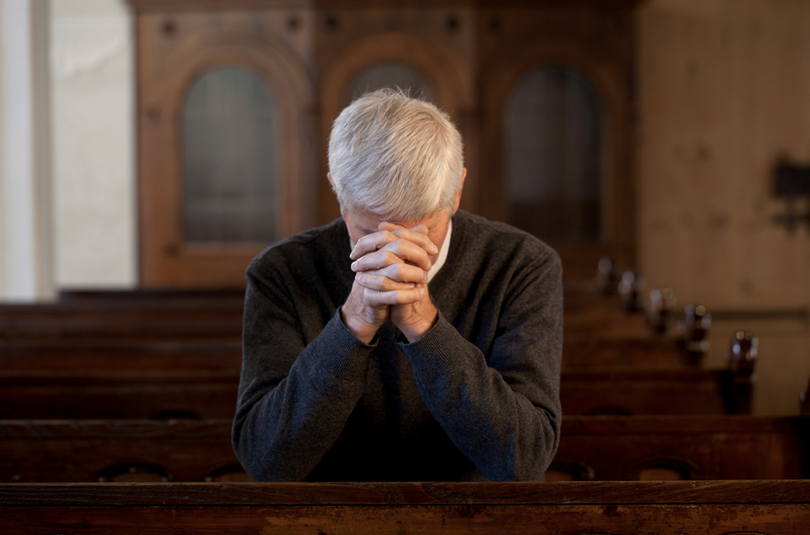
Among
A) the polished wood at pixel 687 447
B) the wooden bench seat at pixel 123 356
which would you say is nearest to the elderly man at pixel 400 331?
the polished wood at pixel 687 447

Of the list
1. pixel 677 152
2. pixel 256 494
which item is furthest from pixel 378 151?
pixel 677 152

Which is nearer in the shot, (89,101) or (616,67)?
(616,67)

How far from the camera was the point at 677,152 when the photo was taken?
4715 mm

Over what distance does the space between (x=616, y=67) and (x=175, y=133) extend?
2569 mm

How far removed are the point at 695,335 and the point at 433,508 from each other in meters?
1.43

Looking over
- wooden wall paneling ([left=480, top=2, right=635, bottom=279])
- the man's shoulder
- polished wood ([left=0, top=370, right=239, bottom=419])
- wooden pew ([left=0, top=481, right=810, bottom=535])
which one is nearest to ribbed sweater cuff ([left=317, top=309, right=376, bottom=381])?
wooden pew ([left=0, top=481, right=810, bottom=535])

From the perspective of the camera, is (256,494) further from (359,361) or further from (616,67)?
(616,67)

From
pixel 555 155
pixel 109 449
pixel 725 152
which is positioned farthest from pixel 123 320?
pixel 725 152

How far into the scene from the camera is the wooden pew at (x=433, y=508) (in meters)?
0.90

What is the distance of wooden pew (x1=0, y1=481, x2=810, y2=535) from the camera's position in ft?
2.95

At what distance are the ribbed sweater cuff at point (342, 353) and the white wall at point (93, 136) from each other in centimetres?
461

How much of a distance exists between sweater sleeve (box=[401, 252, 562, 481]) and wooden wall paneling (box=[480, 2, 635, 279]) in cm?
314

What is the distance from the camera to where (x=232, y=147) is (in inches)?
164

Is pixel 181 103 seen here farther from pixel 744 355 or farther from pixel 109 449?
pixel 744 355
